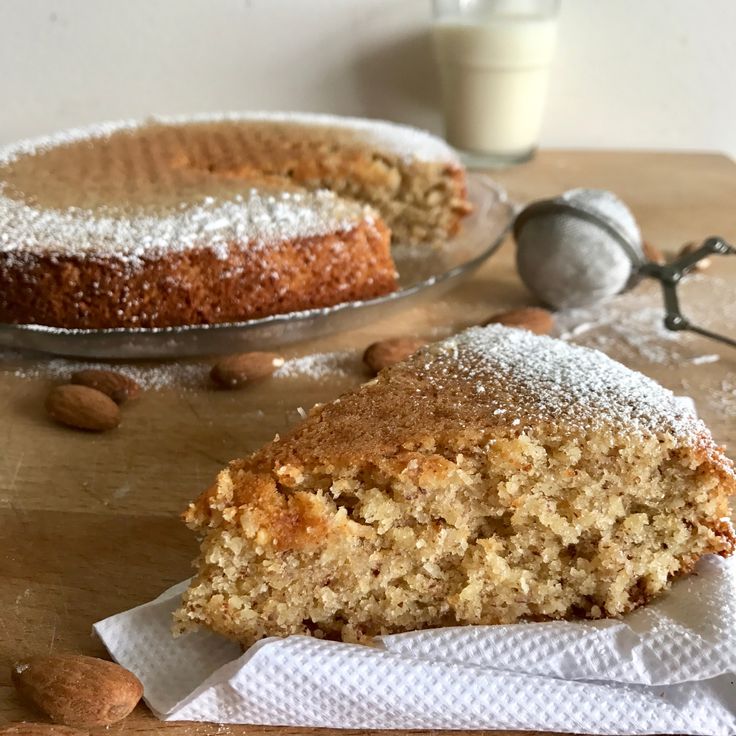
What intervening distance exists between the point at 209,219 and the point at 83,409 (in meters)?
0.52

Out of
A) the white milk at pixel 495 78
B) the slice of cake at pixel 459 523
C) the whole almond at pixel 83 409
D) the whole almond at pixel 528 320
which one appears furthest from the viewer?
the white milk at pixel 495 78

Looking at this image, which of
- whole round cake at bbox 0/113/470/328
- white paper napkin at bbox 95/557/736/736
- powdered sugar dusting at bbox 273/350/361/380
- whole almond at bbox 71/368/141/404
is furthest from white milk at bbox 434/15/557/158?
white paper napkin at bbox 95/557/736/736

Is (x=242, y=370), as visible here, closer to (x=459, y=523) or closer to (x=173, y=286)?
(x=173, y=286)

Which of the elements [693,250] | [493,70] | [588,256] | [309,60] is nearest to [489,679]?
[588,256]

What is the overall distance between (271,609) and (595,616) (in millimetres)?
399

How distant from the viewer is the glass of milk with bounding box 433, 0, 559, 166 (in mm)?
2604

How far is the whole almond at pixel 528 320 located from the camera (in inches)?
69.3

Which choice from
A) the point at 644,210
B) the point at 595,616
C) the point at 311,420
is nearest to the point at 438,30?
the point at 644,210

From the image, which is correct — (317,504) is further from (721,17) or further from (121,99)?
(721,17)

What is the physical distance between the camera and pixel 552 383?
120 centimetres

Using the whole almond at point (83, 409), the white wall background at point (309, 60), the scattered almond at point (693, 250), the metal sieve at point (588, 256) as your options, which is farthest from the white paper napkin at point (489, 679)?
the white wall background at point (309, 60)

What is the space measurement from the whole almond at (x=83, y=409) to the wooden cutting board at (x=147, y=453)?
0.06 ft

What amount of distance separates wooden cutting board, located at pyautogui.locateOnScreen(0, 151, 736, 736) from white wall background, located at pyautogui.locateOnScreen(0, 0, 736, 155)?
95cm

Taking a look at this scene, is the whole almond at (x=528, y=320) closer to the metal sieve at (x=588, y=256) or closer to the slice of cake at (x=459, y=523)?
the metal sieve at (x=588, y=256)
